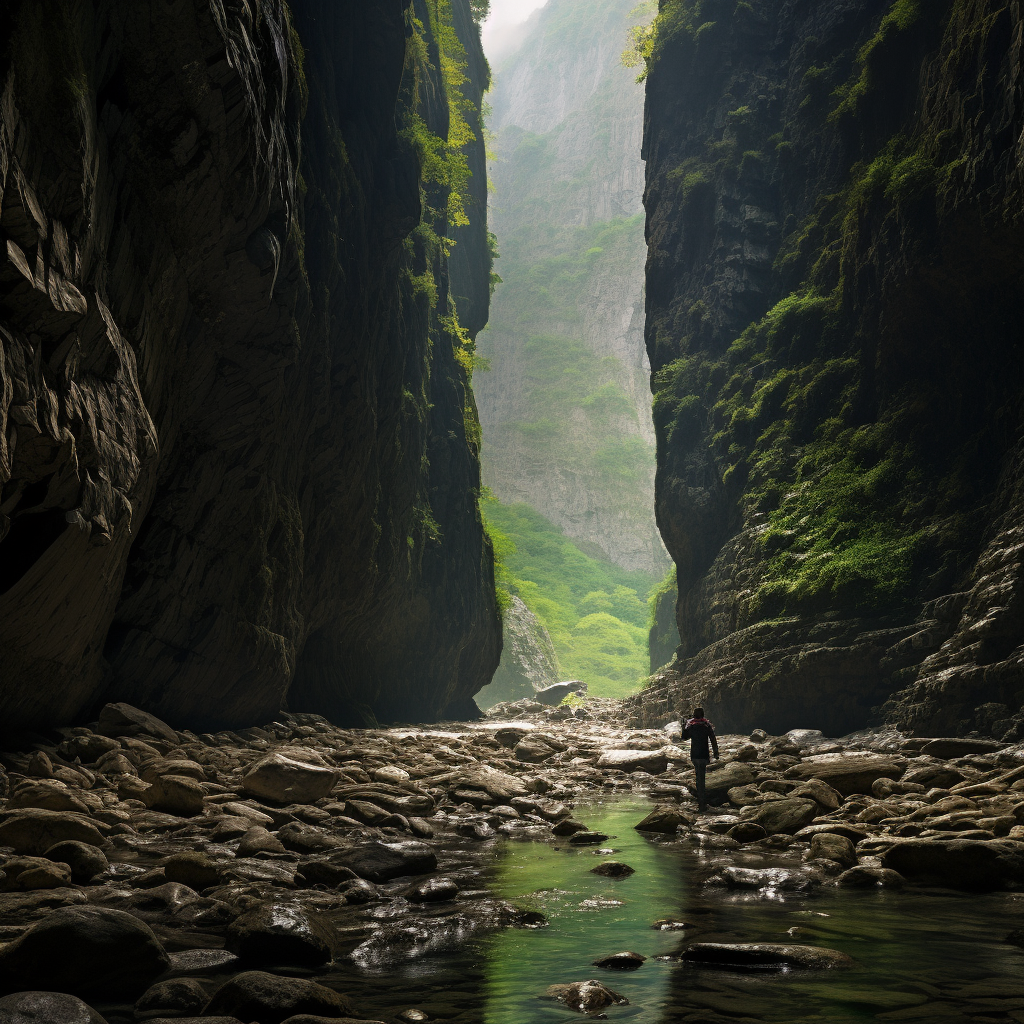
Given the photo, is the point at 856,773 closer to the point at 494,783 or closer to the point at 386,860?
the point at 494,783

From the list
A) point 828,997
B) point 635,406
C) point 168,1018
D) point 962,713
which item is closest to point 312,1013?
point 168,1018

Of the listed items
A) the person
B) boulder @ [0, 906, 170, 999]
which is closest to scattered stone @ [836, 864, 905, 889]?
the person

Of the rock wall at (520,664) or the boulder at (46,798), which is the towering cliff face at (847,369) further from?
the rock wall at (520,664)

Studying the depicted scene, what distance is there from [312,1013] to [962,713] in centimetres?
1365

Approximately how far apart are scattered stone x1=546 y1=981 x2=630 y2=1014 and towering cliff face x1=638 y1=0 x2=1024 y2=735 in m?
11.7

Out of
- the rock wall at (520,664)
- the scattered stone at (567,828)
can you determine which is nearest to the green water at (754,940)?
the scattered stone at (567,828)

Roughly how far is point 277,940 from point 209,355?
414 inches

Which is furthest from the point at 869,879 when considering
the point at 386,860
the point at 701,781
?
the point at 701,781

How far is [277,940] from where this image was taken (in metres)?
4.33

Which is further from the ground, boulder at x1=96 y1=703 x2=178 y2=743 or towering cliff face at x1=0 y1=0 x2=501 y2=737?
towering cliff face at x1=0 y1=0 x2=501 y2=737

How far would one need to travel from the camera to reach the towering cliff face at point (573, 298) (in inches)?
4806

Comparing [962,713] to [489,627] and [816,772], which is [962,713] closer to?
[816,772]

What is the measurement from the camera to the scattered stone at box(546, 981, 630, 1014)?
3.87m

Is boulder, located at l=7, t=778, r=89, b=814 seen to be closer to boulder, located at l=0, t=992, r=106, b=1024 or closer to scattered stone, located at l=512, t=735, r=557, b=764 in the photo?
boulder, located at l=0, t=992, r=106, b=1024
